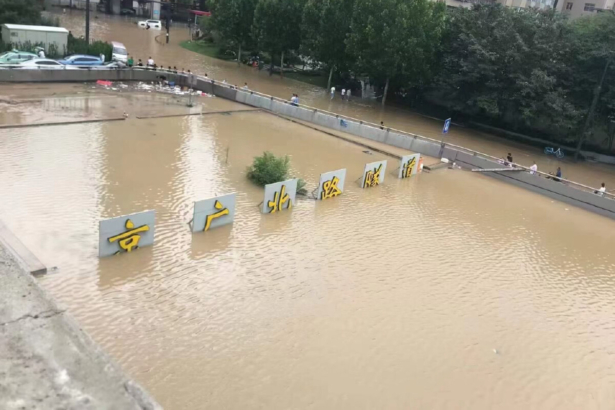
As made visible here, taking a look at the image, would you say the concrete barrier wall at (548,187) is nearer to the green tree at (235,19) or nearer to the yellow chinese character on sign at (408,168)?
the yellow chinese character on sign at (408,168)

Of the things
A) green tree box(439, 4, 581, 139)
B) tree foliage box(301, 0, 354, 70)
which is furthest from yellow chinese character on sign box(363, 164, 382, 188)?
tree foliage box(301, 0, 354, 70)

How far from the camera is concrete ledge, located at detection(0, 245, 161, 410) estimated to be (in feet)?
15.8

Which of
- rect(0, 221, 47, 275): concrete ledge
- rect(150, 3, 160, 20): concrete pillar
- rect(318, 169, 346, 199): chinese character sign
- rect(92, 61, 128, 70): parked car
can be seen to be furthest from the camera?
rect(150, 3, 160, 20): concrete pillar

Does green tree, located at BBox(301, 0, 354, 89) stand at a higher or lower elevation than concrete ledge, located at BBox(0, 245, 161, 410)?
higher

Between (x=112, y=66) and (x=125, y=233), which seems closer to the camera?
(x=125, y=233)

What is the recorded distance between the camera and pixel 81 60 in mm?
30594

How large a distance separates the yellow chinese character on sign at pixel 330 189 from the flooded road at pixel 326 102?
1431 centimetres

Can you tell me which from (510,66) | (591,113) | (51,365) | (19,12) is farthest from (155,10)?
(51,365)

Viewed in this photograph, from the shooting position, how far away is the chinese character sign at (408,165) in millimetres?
20938

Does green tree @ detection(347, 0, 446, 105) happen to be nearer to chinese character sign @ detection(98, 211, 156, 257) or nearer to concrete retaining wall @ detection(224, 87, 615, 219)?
concrete retaining wall @ detection(224, 87, 615, 219)

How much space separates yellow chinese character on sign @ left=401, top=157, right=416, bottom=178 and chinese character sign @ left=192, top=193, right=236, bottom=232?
9526mm

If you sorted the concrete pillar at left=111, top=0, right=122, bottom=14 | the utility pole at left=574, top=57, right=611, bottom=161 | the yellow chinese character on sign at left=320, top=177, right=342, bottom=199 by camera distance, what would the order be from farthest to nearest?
1. the concrete pillar at left=111, top=0, right=122, bottom=14
2. the utility pole at left=574, top=57, right=611, bottom=161
3. the yellow chinese character on sign at left=320, top=177, right=342, bottom=199

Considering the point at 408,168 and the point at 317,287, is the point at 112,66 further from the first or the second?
the point at 317,287

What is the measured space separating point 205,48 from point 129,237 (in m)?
Result: 46.7
